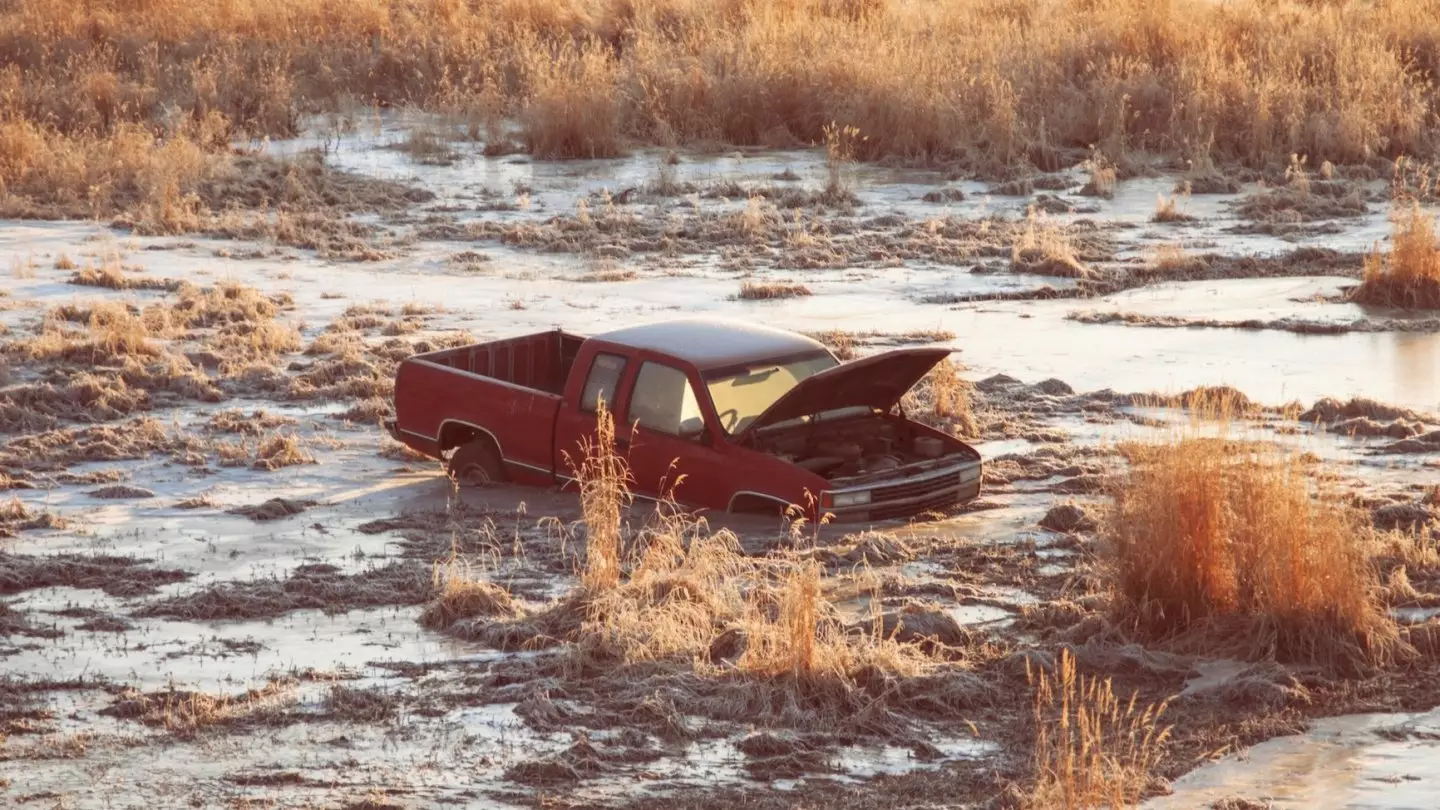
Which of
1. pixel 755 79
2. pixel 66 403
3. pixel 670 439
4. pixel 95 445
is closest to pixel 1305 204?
pixel 755 79

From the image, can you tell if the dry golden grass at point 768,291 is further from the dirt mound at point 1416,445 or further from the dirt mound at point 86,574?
the dirt mound at point 86,574

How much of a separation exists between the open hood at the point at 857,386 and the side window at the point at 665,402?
1.54 feet

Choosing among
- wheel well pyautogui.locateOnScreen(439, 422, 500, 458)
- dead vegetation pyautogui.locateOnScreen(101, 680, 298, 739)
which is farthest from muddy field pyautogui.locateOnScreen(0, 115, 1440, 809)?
wheel well pyautogui.locateOnScreen(439, 422, 500, 458)

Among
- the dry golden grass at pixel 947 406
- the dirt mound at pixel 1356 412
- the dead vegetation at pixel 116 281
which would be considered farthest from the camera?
the dead vegetation at pixel 116 281

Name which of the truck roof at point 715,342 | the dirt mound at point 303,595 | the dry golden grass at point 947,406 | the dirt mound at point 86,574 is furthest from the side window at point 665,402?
the dry golden grass at point 947,406

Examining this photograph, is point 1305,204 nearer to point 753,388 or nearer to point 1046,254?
point 1046,254

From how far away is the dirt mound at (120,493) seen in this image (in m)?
15.2

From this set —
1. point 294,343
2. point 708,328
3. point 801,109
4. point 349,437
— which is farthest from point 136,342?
point 801,109

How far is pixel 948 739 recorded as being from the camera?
10273 mm

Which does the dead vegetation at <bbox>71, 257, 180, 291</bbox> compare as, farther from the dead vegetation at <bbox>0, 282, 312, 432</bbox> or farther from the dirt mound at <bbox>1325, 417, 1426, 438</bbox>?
the dirt mound at <bbox>1325, 417, 1426, 438</bbox>

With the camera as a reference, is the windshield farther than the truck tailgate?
No

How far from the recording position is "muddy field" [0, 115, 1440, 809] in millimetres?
9961

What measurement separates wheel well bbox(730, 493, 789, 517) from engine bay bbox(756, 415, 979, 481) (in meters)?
0.31

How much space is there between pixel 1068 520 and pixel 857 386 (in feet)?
5.49
